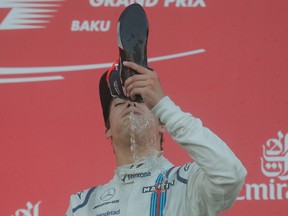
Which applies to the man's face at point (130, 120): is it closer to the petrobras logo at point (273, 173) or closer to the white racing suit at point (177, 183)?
the white racing suit at point (177, 183)

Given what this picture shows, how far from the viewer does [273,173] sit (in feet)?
10.4

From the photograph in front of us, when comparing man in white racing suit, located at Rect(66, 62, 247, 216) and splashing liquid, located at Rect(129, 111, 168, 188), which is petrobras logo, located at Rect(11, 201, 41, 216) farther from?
splashing liquid, located at Rect(129, 111, 168, 188)

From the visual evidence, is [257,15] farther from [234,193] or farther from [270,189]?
[234,193]

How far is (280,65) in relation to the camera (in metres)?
3.29

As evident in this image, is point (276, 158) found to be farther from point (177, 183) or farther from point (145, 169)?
point (177, 183)

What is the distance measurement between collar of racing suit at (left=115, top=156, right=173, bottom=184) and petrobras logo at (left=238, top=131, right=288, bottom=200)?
0.63 metres

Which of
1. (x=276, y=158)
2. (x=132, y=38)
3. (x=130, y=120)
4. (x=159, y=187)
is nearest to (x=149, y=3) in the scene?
(x=276, y=158)

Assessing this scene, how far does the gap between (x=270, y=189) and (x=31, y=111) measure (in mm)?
811

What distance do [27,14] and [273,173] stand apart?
0.96 m

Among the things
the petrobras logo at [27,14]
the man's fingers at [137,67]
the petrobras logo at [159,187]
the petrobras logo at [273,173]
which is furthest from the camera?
the petrobras logo at [27,14]

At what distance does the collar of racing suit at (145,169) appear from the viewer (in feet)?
8.46

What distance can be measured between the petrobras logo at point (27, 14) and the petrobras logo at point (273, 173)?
83cm

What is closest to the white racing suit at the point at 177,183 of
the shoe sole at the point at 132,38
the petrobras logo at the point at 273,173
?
the shoe sole at the point at 132,38

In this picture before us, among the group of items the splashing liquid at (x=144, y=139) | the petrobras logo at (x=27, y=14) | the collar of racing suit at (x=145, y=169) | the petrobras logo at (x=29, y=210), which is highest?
the petrobras logo at (x=27, y=14)
